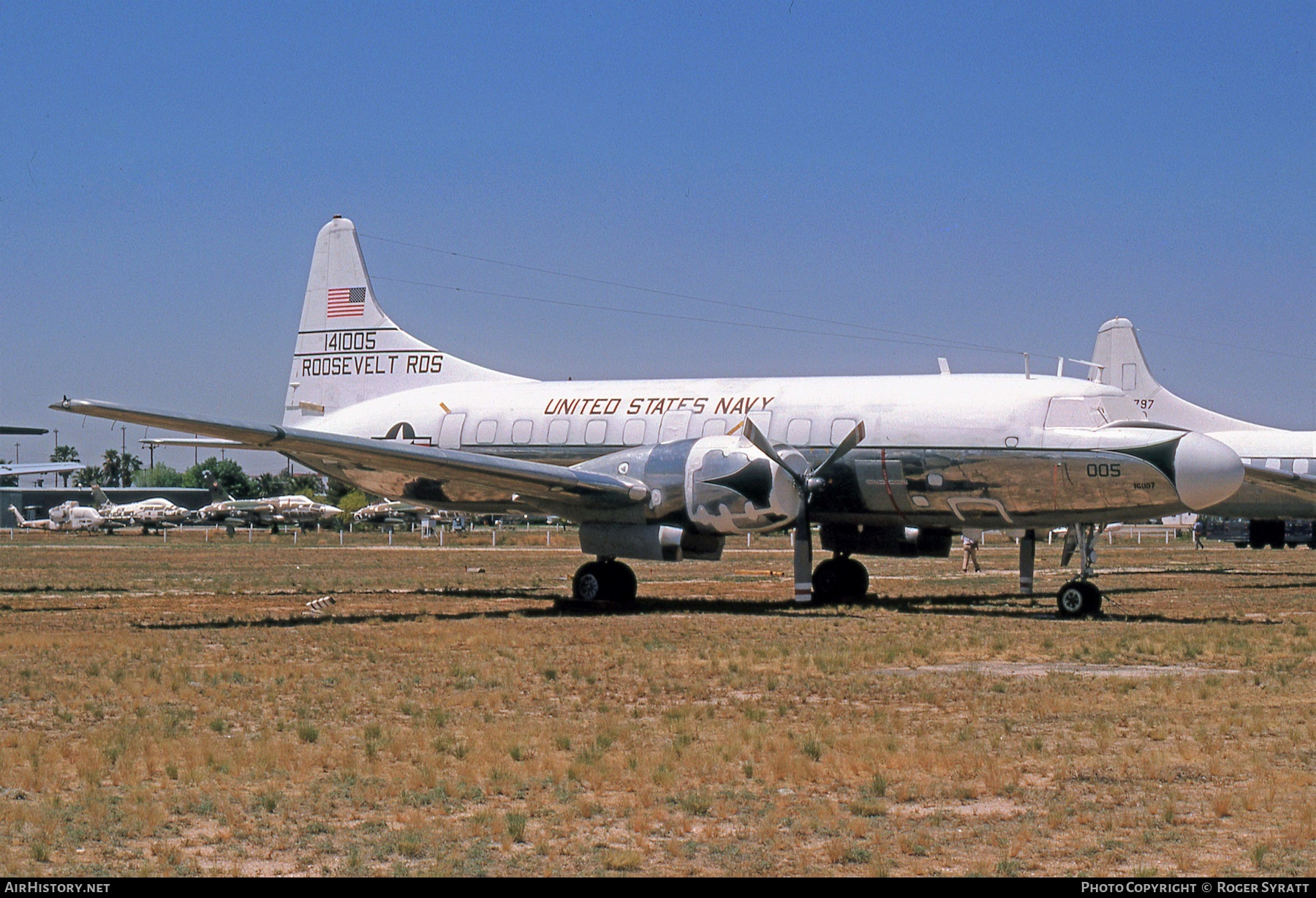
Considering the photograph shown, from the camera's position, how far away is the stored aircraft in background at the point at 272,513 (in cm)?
8281

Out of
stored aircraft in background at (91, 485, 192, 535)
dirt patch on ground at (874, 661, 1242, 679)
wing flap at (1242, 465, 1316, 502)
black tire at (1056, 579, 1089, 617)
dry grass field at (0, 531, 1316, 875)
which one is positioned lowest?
dry grass field at (0, 531, 1316, 875)

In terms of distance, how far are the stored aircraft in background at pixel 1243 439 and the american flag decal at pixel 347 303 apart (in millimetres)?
17841

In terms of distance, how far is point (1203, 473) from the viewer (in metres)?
18.5

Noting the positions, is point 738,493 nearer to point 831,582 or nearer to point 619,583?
point 619,583

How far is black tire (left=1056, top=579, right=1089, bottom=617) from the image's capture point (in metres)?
20.1

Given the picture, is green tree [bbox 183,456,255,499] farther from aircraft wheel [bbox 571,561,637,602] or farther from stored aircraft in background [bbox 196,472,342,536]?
aircraft wheel [bbox 571,561,637,602]

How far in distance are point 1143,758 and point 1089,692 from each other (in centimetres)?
310

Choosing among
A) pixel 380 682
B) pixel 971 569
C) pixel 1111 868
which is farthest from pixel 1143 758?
pixel 971 569

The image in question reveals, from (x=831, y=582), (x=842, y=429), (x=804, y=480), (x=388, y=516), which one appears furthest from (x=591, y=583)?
(x=388, y=516)

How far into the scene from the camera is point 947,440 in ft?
67.4

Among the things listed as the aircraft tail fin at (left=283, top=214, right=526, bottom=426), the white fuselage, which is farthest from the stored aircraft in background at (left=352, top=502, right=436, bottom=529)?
the white fuselage

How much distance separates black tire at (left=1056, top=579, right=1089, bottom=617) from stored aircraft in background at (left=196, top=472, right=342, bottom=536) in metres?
65.1

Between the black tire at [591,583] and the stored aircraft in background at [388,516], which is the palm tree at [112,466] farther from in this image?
the black tire at [591,583]
